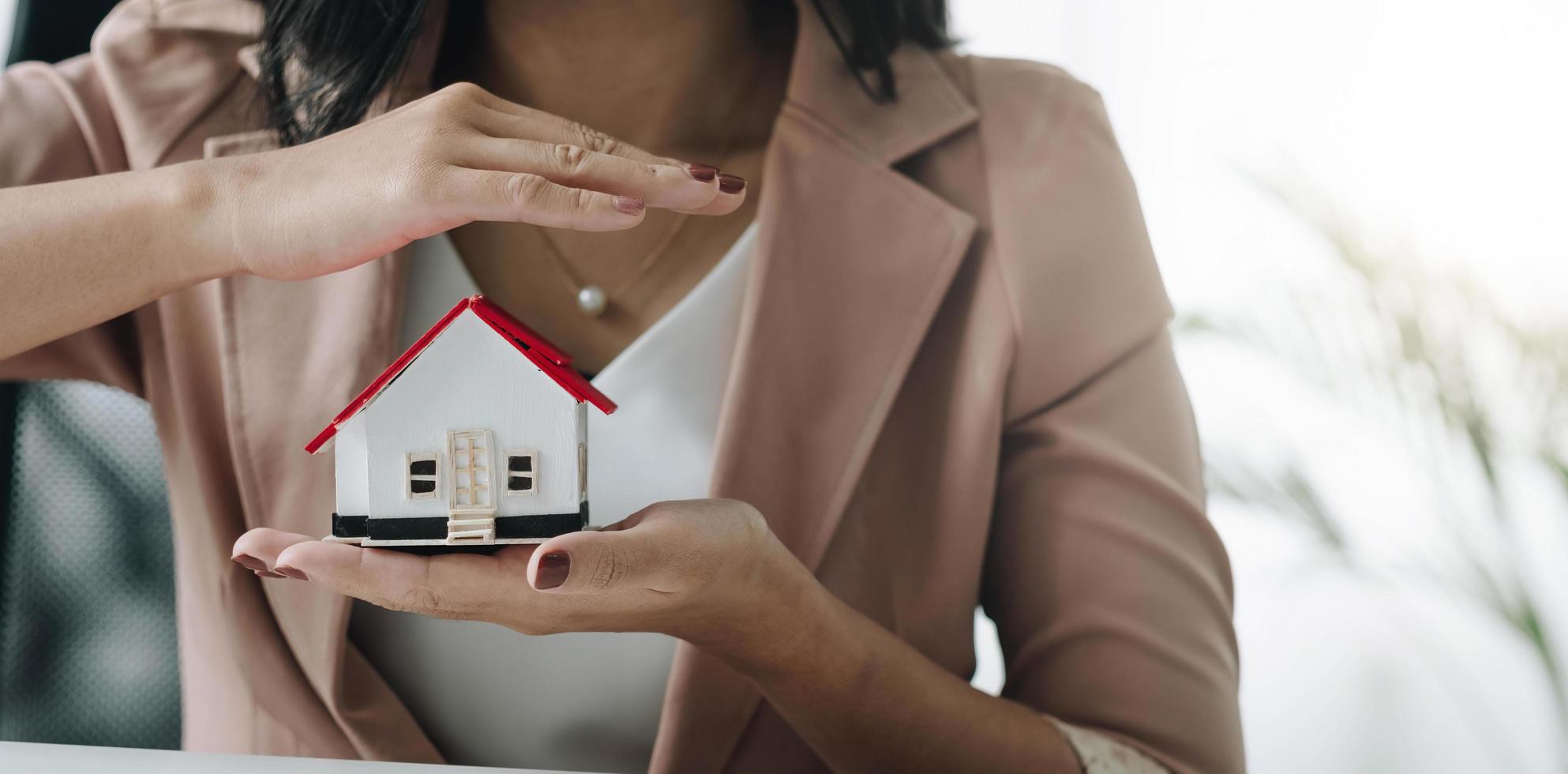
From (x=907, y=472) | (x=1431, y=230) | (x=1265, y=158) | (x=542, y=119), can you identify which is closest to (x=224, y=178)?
(x=542, y=119)

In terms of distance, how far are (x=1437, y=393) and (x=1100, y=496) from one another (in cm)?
49

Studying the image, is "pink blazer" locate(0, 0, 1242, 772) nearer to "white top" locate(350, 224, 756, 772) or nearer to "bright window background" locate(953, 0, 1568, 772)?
"white top" locate(350, 224, 756, 772)

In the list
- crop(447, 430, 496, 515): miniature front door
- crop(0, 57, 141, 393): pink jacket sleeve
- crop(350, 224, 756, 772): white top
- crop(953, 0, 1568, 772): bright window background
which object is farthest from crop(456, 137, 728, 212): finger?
crop(953, 0, 1568, 772): bright window background

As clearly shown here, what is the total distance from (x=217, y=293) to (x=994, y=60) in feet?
1.81

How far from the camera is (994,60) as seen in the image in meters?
0.74

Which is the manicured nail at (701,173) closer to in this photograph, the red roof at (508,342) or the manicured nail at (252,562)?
the red roof at (508,342)

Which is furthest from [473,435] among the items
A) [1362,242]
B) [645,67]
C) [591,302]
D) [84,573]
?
[1362,242]

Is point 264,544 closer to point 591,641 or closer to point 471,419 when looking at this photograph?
point 471,419

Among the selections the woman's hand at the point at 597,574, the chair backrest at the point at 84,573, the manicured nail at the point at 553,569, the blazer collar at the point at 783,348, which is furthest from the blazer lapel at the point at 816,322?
the chair backrest at the point at 84,573

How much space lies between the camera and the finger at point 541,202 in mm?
399

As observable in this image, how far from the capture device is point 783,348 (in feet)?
2.05

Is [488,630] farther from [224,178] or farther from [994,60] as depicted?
[994,60]

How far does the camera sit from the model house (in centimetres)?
42

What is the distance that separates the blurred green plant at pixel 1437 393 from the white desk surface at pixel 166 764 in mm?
758
